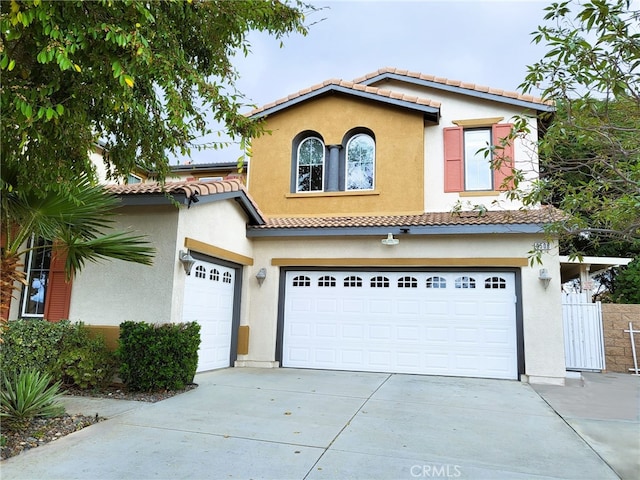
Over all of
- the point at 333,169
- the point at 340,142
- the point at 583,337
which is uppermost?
the point at 340,142

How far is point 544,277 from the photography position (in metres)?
9.97

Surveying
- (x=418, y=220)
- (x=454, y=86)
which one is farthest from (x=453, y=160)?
(x=418, y=220)

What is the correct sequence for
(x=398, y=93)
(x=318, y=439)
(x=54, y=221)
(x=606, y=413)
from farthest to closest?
1. (x=398, y=93)
2. (x=606, y=413)
3. (x=54, y=221)
4. (x=318, y=439)

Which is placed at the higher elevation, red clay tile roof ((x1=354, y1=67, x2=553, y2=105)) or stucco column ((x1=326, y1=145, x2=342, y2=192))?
red clay tile roof ((x1=354, y1=67, x2=553, y2=105))

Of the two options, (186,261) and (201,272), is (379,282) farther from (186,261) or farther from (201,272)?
(186,261)

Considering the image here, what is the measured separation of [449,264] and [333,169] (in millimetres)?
4321

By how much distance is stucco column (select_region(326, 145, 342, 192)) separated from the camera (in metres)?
12.8

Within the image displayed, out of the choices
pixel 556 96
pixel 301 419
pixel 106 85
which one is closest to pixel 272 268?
pixel 301 419

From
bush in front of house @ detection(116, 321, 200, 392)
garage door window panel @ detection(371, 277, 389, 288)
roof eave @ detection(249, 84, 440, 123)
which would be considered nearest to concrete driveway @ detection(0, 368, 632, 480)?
bush in front of house @ detection(116, 321, 200, 392)

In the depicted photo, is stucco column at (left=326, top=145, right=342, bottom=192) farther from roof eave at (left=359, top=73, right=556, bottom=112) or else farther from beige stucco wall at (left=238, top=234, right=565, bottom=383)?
roof eave at (left=359, top=73, right=556, bottom=112)

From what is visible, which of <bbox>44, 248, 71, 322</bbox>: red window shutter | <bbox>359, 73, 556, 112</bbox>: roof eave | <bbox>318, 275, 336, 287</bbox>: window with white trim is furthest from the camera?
<bbox>359, 73, 556, 112</bbox>: roof eave

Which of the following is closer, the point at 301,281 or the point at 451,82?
the point at 301,281

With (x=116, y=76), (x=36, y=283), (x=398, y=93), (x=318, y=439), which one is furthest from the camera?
(x=398, y=93)

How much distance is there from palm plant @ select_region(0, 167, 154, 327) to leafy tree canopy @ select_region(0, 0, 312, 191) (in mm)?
260
